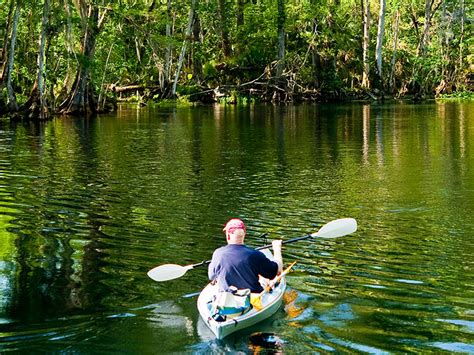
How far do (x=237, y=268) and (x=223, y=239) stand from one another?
4327 mm

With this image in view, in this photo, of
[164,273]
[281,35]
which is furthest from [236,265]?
[281,35]

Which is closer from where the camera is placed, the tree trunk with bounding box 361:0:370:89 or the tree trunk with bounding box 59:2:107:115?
the tree trunk with bounding box 59:2:107:115

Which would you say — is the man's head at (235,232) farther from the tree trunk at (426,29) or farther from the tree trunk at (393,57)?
the tree trunk at (426,29)

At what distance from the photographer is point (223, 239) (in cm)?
1321

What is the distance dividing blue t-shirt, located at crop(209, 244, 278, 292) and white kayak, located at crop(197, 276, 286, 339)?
18cm

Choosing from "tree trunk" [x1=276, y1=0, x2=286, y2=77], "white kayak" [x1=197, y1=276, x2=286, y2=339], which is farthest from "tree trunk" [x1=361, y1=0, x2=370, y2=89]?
"white kayak" [x1=197, y1=276, x2=286, y2=339]

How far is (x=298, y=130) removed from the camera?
1383 inches

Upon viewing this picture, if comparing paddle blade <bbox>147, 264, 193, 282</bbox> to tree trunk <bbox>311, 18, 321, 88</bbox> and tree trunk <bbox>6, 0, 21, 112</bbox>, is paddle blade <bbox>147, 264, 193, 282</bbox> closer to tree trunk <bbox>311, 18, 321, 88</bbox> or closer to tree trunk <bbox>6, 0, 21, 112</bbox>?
tree trunk <bbox>6, 0, 21, 112</bbox>

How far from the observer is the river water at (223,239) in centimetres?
870

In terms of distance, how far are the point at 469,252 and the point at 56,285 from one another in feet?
21.1

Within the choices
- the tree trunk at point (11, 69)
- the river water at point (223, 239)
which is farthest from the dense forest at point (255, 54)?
the river water at point (223, 239)

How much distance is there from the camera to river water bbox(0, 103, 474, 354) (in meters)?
8.70

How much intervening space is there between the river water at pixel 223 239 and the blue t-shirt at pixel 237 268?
552 mm

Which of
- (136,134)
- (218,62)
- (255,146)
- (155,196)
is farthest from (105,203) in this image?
(218,62)
